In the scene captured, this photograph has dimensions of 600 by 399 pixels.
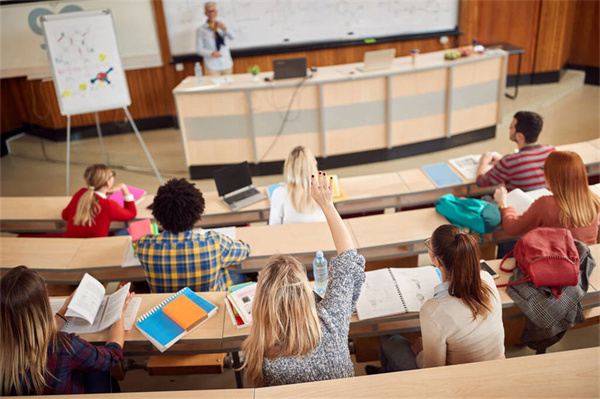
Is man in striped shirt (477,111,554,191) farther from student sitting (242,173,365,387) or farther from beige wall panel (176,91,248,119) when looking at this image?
Result: beige wall panel (176,91,248,119)

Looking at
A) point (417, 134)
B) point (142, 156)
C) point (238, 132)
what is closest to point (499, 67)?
point (417, 134)

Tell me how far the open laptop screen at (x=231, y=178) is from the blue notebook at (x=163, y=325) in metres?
1.38

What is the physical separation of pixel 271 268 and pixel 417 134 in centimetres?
457

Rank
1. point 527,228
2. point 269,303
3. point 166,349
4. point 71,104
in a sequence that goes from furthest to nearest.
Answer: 1. point 71,104
2. point 527,228
3. point 166,349
4. point 269,303

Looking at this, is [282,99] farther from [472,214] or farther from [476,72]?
[472,214]

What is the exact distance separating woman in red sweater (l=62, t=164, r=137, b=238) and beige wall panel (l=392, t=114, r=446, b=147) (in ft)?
11.3

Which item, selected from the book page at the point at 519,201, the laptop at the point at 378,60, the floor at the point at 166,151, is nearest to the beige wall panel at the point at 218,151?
the floor at the point at 166,151

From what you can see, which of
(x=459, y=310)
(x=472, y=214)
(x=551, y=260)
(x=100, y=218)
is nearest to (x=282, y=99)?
(x=100, y=218)

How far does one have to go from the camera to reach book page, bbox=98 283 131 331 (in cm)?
245

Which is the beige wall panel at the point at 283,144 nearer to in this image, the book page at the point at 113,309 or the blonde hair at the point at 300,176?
the blonde hair at the point at 300,176

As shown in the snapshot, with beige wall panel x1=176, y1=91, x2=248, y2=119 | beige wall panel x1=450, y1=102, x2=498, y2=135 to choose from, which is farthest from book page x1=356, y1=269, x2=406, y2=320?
beige wall panel x1=450, y1=102, x2=498, y2=135

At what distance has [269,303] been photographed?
5.90 feet

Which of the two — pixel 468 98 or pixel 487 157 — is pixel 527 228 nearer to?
pixel 487 157


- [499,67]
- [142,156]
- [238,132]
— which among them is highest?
[499,67]
